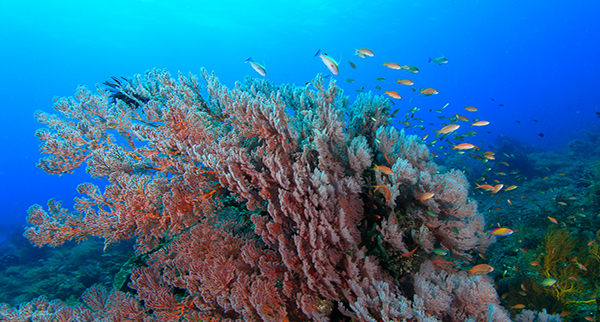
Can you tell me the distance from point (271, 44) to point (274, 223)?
81.8 metres

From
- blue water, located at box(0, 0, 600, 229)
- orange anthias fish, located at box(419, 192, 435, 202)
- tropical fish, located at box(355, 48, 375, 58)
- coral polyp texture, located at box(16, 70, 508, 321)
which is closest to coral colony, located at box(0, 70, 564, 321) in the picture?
coral polyp texture, located at box(16, 70, 508, 321)


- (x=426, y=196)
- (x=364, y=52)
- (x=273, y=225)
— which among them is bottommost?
(x=426, y=196)

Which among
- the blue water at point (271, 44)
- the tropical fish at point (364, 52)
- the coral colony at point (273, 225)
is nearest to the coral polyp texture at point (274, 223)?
the coral colony at point (273, 225)

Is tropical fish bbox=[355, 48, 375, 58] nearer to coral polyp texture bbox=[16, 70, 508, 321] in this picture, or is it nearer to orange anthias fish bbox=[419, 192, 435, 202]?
coral polyp texture bbox=[16, 70, 508, 321]

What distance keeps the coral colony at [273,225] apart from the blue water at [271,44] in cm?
4465

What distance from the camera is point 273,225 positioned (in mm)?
2760

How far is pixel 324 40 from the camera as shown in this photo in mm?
74000

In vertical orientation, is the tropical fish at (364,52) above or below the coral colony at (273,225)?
above

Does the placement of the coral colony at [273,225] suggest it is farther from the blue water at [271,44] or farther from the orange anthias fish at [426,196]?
the blue water at [271,44]

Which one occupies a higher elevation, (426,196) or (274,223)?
(274,223)

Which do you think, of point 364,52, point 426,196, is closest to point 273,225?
point 426,196

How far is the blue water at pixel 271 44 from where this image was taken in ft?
182

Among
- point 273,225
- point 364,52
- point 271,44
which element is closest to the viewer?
point 273,225

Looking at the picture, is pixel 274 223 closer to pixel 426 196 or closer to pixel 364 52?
pixel 426 196
